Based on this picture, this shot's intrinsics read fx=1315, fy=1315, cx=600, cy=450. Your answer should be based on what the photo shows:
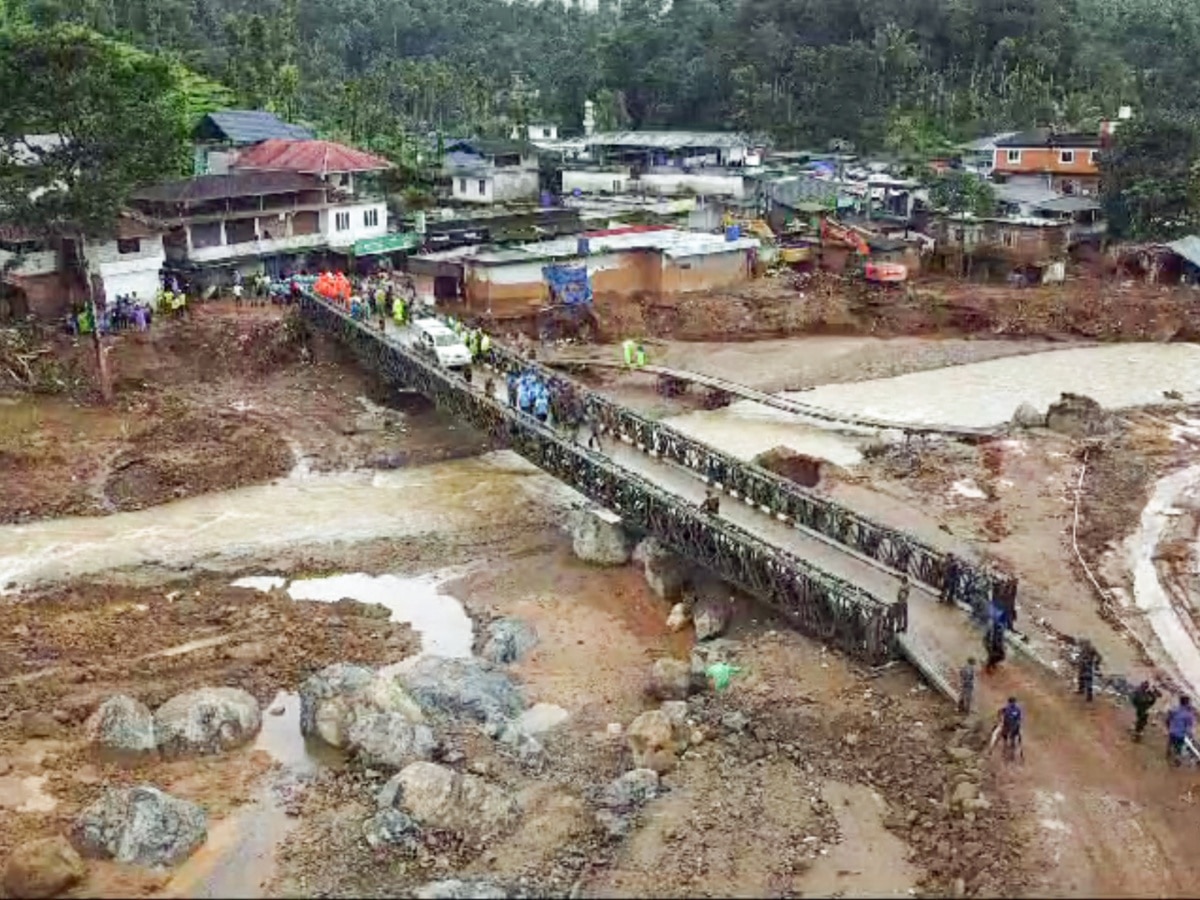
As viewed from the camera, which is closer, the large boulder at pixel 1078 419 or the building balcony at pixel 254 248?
the large boulder at pixel 1078 419

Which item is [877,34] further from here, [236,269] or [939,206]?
[236,269]

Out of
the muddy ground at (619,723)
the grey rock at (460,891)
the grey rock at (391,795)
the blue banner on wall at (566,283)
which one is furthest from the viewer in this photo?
the blue banner on wall at (566,283)

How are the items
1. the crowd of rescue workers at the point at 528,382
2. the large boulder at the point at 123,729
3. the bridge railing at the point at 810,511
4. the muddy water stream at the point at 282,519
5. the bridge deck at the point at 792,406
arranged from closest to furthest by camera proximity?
the crowd of rescue workers at the point at 528,382, the large boulder at the point at 123,729, the bridge railing at the point at 810,511, the muddy water stream at the point at 282,519, the bridge deck at the point at 792,406

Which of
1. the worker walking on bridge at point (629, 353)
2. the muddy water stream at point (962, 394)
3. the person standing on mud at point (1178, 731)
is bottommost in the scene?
the muddy water stream at point (962, 394)

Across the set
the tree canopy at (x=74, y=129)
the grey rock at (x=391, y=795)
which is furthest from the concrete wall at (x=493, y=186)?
the grey rock at (x=391, y=795)

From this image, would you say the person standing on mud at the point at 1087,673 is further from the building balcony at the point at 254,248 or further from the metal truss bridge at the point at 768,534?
the building balcony at the point at 254,248

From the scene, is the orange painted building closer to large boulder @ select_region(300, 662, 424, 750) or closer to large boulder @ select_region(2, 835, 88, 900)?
large boulder @ select_region(300, 662, 424, 750)

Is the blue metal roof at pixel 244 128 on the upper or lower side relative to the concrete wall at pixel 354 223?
upper

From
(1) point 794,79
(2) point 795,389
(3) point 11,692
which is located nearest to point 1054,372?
(2) point 795,389
